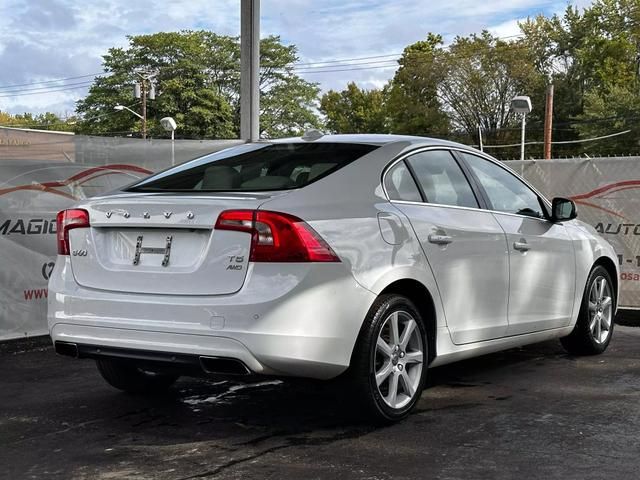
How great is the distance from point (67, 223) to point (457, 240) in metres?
2.21

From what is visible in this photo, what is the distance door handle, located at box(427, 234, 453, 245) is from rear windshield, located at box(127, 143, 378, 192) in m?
0.60

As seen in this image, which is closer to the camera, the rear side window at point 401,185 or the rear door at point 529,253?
the rear side window at point 401,185

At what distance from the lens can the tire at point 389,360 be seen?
14.1 ft

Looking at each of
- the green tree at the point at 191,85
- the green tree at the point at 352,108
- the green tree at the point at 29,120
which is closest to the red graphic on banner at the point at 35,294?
the green tree at the point at 191,85

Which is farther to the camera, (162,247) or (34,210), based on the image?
(34,210)

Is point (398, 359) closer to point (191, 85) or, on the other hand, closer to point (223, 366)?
point (223, 366)

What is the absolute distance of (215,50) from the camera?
251 ft

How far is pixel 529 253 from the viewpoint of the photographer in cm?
571

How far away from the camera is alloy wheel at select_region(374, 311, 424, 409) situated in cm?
450

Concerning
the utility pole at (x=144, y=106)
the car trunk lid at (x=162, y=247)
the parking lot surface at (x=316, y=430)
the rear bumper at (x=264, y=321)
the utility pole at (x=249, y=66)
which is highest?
the utility pole at (x=144, y=106)

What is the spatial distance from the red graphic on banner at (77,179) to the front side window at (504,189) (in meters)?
4.00

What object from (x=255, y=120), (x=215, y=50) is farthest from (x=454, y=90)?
(x=255, y=120)

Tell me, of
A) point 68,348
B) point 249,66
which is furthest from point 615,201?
point 68,348

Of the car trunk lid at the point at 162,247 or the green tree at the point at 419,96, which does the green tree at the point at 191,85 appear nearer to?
the green tree at the point at 419,96
